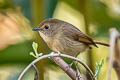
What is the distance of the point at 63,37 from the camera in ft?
7.87

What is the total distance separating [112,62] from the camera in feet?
2.69

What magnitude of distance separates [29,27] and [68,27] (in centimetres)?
42

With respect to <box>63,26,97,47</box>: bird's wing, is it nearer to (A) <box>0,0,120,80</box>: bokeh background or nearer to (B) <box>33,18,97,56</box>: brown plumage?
(B) <box>33,18,97,56</box>: brown plumage

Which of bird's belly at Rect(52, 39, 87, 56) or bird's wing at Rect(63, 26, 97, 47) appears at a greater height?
bird's wing at Rect(63, 26, 97, 47)

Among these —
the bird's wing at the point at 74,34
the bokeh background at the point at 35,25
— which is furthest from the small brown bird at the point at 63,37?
the bokeh background at the point at 35,25

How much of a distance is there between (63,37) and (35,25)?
0.27 meters

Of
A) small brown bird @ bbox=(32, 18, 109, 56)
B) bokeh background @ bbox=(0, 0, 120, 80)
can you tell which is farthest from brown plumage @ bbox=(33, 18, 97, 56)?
bokeh background @ bbox=(0, 0, 120, 80)

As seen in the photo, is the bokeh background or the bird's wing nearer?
the bird's wing

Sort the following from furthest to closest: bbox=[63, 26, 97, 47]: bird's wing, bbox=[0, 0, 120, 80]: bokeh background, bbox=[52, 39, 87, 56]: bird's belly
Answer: bbox=[0, 0, 120, 80]: bokeh background, bbox=[63, 26, 97, 47]: bird's wing, bbox=[52, 39, 87, 56]: bird's belly

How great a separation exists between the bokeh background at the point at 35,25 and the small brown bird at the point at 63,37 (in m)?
0.11

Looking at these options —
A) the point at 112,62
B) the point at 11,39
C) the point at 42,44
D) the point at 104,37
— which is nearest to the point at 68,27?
the point at 42,44

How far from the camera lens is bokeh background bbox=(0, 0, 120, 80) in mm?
2541

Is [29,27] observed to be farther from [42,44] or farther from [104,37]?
[104,37]

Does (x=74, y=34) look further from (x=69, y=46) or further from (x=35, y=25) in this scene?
(x=35, y=25)
